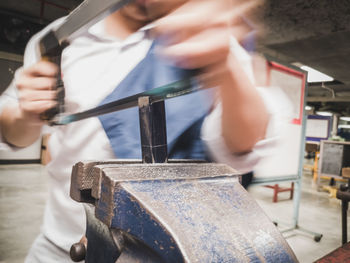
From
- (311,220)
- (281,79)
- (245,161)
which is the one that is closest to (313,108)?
(311,220)

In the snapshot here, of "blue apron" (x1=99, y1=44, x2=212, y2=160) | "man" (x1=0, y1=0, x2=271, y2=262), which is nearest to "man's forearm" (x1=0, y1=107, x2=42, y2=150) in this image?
"man" (x1=0, y1=0, x2=271, y2=262)

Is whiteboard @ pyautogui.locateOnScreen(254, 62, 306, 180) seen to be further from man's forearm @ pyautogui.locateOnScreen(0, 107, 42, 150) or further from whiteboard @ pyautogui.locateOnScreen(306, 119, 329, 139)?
whiteboard @ pyautogui.locateOnScreen(306, 119, 329, 139)

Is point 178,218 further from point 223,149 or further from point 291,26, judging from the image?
point 291,26

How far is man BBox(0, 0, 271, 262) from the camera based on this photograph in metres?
0.40

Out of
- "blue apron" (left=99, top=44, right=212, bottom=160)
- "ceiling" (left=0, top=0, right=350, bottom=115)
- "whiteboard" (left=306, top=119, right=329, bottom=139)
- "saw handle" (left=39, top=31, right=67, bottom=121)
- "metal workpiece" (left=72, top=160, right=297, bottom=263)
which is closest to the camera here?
"metal workpiece" (left=72, top=160, right=297, bottom=263)

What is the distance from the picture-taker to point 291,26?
4805 millimetres

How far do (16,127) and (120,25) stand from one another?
490 mm

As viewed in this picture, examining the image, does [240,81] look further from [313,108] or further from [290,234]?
[313,108]

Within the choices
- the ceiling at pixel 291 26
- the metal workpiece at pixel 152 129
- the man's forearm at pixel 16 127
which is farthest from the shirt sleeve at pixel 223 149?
the ceiling at pixel 291 26

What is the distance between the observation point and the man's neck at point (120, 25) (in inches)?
28.6

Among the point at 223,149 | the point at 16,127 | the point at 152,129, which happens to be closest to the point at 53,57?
the point at 16,127

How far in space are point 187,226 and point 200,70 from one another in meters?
0.23

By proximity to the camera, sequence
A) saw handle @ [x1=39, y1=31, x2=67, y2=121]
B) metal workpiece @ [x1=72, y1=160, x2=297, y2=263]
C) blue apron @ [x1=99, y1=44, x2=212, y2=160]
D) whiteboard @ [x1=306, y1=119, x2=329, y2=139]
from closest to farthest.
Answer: metal workpiece @ [x1=72, y1=160, x2=297, y2=263] < saw handle @ [x1=39, y1=31, x2=67, y2=121] < blue apron @ [x1=99, y1=44, x2=212, y2=160] < whiteboard @ [x1=306, y1=119, x2=329, y2=139]

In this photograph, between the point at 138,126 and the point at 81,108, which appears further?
the point at 81,108
